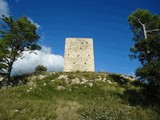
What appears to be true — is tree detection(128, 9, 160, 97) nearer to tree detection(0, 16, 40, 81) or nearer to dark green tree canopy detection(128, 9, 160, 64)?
dark green tree canopy detection(128, 9, 160, 64)

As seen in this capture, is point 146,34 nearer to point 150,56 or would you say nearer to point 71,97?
point 150,56

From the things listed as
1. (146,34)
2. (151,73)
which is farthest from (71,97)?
(146,34)

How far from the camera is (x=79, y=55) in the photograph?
31.6m

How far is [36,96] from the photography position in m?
18.4

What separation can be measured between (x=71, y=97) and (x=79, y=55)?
14291 millimetres

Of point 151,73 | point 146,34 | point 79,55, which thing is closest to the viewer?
point 151,73

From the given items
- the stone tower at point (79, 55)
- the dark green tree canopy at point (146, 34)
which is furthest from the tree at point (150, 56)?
the stone tower at point (79, 55)

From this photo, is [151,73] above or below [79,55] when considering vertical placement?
below

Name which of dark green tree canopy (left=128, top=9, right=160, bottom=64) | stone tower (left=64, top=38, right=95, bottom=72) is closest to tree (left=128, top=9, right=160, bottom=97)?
dark green tree canopy (left=128, top=9, right=160, bottom=64)

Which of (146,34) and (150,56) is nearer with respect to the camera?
(150,56)

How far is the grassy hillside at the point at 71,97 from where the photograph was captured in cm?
1058

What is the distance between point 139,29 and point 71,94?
16.5 m

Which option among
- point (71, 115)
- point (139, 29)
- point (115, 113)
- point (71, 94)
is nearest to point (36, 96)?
point (71, 94)

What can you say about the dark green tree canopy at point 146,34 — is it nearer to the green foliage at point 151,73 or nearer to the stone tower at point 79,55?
the green foliage at point 151,73
